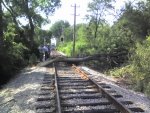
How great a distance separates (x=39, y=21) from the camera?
2016 inches

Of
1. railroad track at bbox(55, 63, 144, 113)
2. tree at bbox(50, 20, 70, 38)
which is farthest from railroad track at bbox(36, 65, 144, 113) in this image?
tree at bbox(50, 20, 70, 38)

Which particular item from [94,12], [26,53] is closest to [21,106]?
[26,53]

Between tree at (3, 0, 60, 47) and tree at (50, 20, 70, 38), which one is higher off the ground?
tree at (50, 20, 70, 38)

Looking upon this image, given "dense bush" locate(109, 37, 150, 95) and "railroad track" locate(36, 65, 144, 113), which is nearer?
"railroad track" locate(36, 65, 144, 113)

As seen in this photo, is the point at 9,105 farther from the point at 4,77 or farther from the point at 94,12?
the point at 94,12

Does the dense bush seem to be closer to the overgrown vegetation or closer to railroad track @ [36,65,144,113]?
railroad track @ [36,65,144,113]

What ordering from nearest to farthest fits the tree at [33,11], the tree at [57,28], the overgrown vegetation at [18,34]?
the overgrown vegetation at [18,34] < the tree at [33,11] < the tree at [57,28]

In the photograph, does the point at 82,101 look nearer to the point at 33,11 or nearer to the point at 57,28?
the point at 33,11

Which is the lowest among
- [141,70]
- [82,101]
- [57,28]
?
[82,101]

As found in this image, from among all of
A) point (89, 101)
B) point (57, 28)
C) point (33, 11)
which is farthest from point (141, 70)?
point (57, 28)

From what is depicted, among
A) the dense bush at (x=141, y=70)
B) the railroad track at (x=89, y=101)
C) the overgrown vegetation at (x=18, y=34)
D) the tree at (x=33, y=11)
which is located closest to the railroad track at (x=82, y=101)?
the railroad track at (x=89, y=101)

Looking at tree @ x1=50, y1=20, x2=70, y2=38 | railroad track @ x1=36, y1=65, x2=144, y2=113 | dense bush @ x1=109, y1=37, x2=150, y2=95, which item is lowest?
railroad track @ x1=36, y1=65, x2=144, y2=113

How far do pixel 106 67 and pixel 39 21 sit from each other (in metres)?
23.7

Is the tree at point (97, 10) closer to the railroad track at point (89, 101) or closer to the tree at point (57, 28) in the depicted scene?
the railroad track at point (89, 101)
